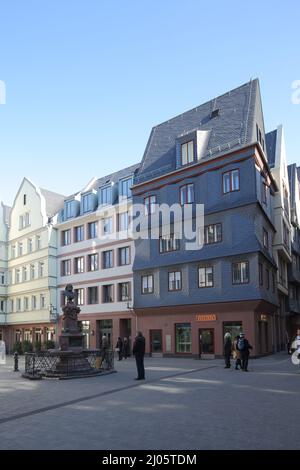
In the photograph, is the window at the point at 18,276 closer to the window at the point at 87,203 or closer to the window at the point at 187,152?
the window at the point at 87,203

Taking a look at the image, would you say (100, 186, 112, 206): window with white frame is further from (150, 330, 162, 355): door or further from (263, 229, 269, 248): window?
(263, 229, 269, 248): window

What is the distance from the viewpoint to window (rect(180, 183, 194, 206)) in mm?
34156

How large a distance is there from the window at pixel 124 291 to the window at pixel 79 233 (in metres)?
7.47

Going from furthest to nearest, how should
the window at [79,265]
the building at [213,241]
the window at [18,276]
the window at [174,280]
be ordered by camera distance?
the window at [18,276] < the window at [79,265] < the window at [174,280] < the building at [213,241]

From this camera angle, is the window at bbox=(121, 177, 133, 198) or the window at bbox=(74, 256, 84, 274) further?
the window at bbox=(74, 256, 84, 274)

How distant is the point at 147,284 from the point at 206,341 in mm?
6991

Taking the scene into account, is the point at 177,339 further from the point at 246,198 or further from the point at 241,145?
the point at 241,145

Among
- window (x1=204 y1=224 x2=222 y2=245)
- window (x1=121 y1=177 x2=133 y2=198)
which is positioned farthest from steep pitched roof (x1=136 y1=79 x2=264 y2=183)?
window (x1=204 y1=224 x2=222 y2=245)

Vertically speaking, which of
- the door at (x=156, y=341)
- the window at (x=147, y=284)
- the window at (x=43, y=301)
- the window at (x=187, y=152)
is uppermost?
Result: the window at (x=187, y=152)

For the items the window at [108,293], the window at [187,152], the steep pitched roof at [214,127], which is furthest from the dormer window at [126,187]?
the window at [108,293]

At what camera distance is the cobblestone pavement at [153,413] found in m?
8.56

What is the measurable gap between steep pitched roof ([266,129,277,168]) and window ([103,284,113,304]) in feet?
58.0

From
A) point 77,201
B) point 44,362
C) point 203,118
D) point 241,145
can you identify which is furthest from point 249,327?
point 77,201

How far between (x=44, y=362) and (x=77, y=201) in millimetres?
27736
